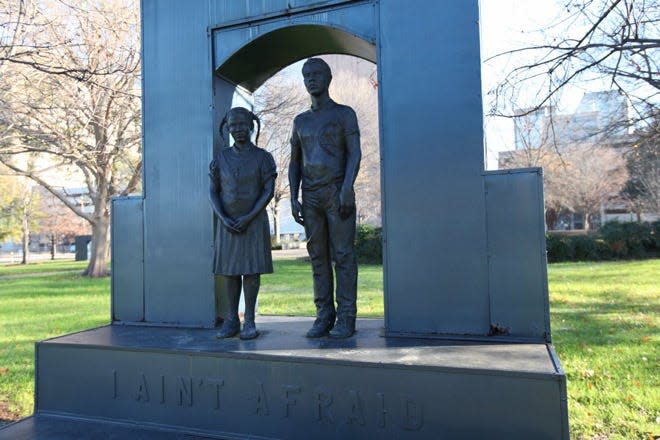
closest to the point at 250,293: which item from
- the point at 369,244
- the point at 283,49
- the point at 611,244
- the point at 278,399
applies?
the point at 278,399

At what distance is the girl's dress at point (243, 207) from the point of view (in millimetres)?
4250

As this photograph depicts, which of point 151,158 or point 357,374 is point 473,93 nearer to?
point 357,374

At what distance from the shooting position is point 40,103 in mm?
14445

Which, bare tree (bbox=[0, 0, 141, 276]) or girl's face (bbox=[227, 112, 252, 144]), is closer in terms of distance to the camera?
girl's face (bbox=[227, 112, 252, 144])

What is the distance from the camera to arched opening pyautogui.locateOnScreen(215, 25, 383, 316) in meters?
5.10

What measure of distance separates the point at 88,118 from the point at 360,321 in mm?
14898

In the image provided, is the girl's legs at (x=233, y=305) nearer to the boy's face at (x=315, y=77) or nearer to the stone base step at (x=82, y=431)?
the stone base step at (x=82, y=431)

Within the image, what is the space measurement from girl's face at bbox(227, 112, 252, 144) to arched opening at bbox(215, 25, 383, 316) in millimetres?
943

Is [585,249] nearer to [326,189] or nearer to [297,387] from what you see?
[326,189]

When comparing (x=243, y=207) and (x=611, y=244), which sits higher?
(x=243, y=207)

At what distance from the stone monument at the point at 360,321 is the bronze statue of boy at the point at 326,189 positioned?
0.33 meters

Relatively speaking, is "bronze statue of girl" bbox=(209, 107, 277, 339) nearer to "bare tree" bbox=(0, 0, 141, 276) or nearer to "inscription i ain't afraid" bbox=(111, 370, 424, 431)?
"inscription i ain't afraid" bbox=(111, 370, 424, 431)

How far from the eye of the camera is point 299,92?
20906 millimetres

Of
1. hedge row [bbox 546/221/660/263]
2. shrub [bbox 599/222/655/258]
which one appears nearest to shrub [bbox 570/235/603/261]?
hedge row [bbox 546/221/660/263]
